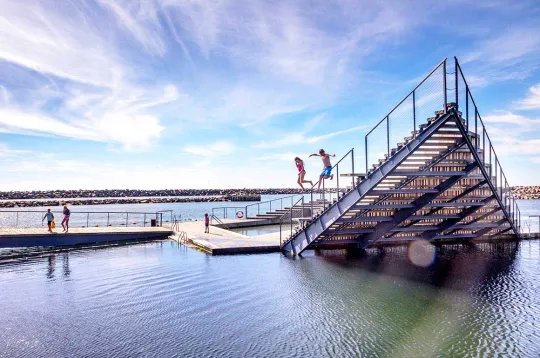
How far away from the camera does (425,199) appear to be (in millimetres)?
17812

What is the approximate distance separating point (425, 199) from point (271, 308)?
10420 millimetres

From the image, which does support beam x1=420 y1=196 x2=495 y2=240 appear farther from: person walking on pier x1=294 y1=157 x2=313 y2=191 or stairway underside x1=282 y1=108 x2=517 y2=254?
person walking on pier x1=294 y1=157 x2=313 y2=191

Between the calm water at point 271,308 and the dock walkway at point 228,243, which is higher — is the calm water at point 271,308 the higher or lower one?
the lower one

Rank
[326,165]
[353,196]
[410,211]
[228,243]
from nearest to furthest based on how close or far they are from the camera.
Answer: [353,196] < [326,165] < [410,211] < [228,243]

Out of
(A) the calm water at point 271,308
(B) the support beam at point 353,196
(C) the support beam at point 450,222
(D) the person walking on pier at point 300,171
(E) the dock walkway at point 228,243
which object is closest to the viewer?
(A) the calm water at point 271,308

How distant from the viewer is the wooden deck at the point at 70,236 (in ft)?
74.7

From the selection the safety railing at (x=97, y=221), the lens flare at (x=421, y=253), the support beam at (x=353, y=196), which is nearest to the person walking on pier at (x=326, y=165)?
the support beam at (x=353, y=196)

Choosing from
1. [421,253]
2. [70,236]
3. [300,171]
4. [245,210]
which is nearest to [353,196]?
[300,171]

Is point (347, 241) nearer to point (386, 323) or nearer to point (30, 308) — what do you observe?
point (386, 323)

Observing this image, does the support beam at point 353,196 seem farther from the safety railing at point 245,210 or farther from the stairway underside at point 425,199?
the safety railing at point 245,210

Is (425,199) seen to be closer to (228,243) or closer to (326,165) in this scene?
(326,165)

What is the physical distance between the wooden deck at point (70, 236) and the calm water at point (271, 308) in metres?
5.77

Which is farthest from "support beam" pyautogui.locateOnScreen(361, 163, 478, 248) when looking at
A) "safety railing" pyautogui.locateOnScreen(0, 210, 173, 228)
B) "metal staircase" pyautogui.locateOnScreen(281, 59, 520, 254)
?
"safety railing" pyautogui.locateOnScreen(0, 210, 173, 228)

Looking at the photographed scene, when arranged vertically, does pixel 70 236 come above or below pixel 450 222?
below
